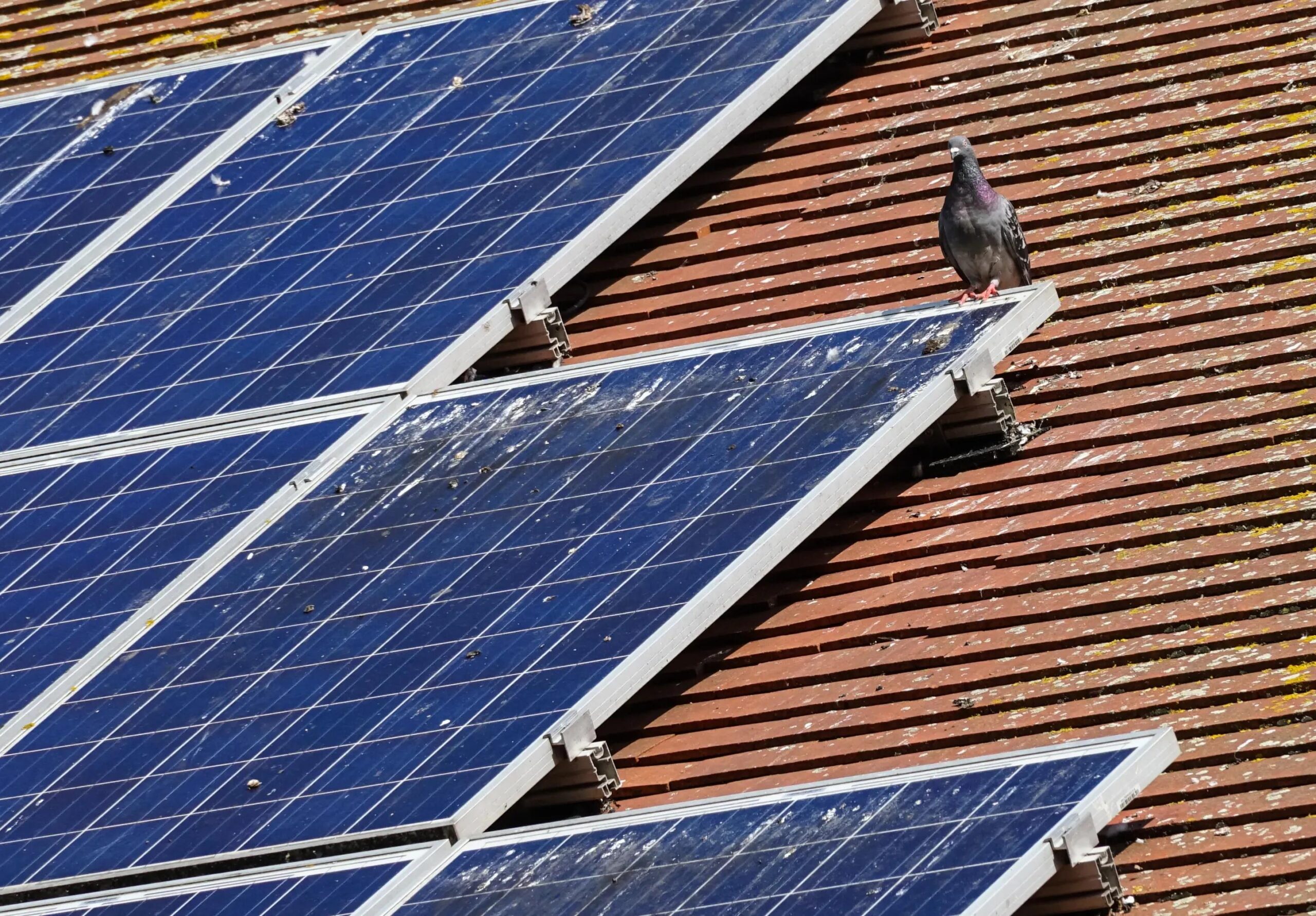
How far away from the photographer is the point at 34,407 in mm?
17359

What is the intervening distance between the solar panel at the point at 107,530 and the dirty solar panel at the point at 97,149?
240 cm

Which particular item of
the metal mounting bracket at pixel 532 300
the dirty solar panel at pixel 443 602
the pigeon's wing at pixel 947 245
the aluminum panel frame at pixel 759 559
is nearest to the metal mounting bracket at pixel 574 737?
the aluminum panel frame at pixel 759 559

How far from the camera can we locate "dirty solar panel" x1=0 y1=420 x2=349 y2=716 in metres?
15.4

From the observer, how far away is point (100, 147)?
63.0 feet

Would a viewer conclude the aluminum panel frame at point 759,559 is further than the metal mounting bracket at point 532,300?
No

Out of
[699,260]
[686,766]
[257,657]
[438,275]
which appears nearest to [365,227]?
[438,275]

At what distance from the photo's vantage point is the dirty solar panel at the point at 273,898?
42.0ft

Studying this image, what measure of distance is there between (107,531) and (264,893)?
143 inches

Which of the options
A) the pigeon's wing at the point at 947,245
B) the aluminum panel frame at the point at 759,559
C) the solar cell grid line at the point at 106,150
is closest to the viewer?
the aluminum panel frame at the point at 759,559

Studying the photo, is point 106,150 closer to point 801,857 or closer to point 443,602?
point 443,602

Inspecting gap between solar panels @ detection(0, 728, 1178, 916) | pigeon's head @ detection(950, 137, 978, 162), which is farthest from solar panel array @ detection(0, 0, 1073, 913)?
pigeon's head @ detection(950, 137, 978, 162)

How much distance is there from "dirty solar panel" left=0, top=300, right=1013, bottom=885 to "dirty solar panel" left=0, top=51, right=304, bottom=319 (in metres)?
4.08

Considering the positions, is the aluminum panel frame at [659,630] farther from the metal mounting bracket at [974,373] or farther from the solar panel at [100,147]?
the solar panel at [100,147]

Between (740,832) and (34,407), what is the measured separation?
22.7 feet
